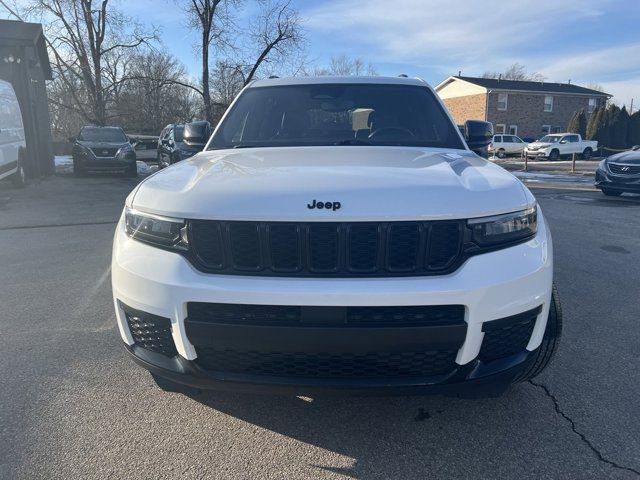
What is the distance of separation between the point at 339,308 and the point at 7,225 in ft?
27.7

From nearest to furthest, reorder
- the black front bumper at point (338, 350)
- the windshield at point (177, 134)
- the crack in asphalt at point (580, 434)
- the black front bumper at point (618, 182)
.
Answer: the black front bumper at point (338, 350)
the crack in asphalt at point (580, 434)
the black front bumper at point (618, 182)
the windshield at point (177, 134)

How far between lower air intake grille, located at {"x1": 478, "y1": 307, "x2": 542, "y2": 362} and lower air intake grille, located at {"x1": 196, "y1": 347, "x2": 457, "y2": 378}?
0.53 feet

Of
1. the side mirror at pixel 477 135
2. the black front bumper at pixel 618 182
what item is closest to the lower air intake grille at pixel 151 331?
the side mirror at pixel 477 135

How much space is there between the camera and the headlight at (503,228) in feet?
6.79

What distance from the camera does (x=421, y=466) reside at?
2.21 metres

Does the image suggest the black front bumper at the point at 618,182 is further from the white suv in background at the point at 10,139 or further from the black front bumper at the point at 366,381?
the white suv in background at the point at 10,139

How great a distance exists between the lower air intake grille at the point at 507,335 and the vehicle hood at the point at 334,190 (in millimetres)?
464

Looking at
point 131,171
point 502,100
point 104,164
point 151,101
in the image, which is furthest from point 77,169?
point 502,100

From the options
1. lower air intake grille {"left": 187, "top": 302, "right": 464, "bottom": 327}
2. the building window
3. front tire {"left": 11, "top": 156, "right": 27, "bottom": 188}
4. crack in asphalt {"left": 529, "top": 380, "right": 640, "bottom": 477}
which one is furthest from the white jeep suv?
the building window

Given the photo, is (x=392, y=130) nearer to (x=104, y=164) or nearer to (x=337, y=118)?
(x=337, y=118)

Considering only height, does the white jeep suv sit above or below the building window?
below

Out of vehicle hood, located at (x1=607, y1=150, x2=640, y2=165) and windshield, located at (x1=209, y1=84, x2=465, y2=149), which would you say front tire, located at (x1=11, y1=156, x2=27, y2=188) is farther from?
vehicle hood, located at (x1=607, y1=150, x2=640, y2=165)

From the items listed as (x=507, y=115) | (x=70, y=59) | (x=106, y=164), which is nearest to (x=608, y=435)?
(x=106, y=164)

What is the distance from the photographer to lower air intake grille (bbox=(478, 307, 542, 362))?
6.65 ft
